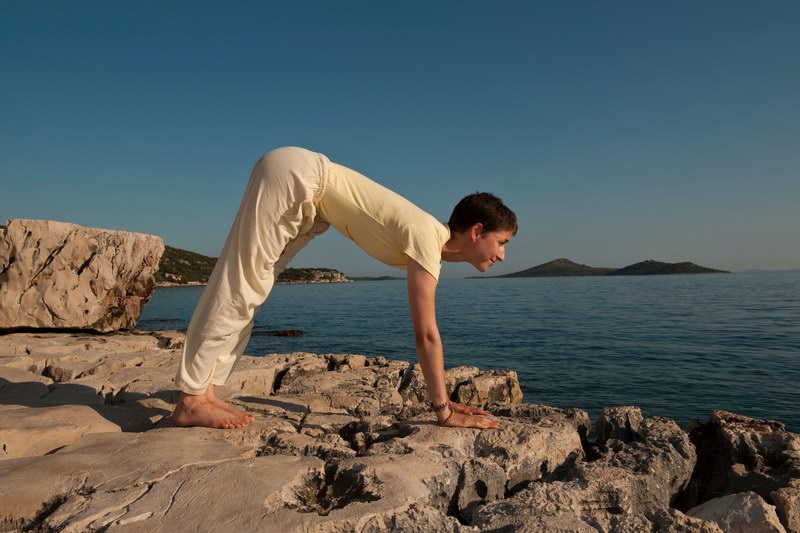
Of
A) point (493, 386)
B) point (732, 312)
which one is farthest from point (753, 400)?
point (732, 312)

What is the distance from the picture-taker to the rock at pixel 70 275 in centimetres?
1164

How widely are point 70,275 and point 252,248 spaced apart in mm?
12249

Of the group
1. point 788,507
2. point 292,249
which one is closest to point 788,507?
point 788,507

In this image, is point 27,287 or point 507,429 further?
point 27,287

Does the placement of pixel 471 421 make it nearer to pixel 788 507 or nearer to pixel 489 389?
pixel 788 507

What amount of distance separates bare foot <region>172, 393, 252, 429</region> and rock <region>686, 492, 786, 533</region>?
2.97 m

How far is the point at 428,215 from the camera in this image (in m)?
3.25

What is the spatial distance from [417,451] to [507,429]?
0.74 meters

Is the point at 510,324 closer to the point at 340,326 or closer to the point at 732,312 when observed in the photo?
the point at 340,326

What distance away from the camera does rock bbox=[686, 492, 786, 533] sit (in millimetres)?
2455

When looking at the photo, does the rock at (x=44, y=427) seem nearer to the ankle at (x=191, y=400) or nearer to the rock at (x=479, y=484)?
the ankle at (x=191, y=400)

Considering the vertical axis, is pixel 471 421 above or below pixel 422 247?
below

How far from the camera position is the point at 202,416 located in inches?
129

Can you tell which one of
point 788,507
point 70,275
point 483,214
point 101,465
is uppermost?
point 483,214
